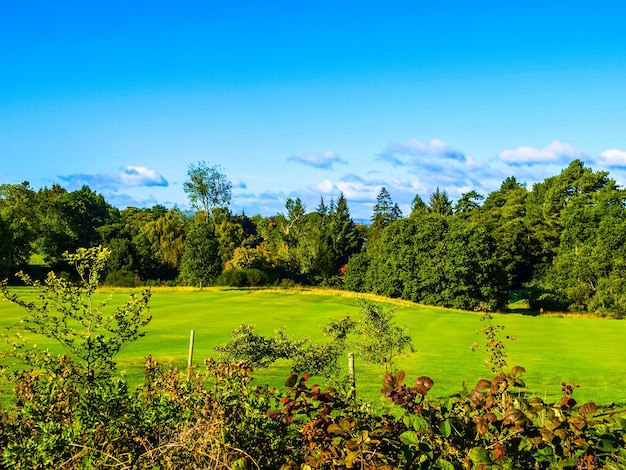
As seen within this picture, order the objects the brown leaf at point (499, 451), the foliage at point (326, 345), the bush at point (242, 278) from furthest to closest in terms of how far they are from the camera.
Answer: the bush at point (242, 278)
the foliage at point (326, 345)
the brown leaf at point (499, 451)

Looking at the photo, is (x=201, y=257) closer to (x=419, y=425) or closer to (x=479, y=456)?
(x=419, y=425)

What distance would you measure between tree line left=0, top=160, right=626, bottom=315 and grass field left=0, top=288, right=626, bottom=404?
793 cm

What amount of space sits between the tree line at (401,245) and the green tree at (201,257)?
0.12 meters

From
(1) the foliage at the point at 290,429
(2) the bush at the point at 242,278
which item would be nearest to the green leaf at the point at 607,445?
(1) the foliage at the point at 290,429

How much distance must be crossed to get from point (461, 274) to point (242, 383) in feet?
178

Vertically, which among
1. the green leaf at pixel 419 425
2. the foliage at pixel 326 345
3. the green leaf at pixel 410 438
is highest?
the green leaf at pixel 419 425

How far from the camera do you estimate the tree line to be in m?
56.1

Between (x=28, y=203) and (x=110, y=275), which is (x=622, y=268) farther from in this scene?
(x=28, y=203)

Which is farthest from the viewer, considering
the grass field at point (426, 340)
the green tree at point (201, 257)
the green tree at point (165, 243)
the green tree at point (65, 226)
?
the green tree at point (165, 243)

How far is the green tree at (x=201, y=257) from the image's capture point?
6031 centimetres

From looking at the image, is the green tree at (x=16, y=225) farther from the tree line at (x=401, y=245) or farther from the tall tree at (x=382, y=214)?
the tall tree at (x=382, y=214)

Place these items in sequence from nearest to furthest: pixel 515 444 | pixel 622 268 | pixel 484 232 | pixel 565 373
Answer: pixel 515 444 < pixel 565 373 < pixel 622 268 < pixel 484 232

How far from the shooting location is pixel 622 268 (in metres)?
53.5

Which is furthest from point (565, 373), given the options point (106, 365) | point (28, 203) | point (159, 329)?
point (28, 203)
